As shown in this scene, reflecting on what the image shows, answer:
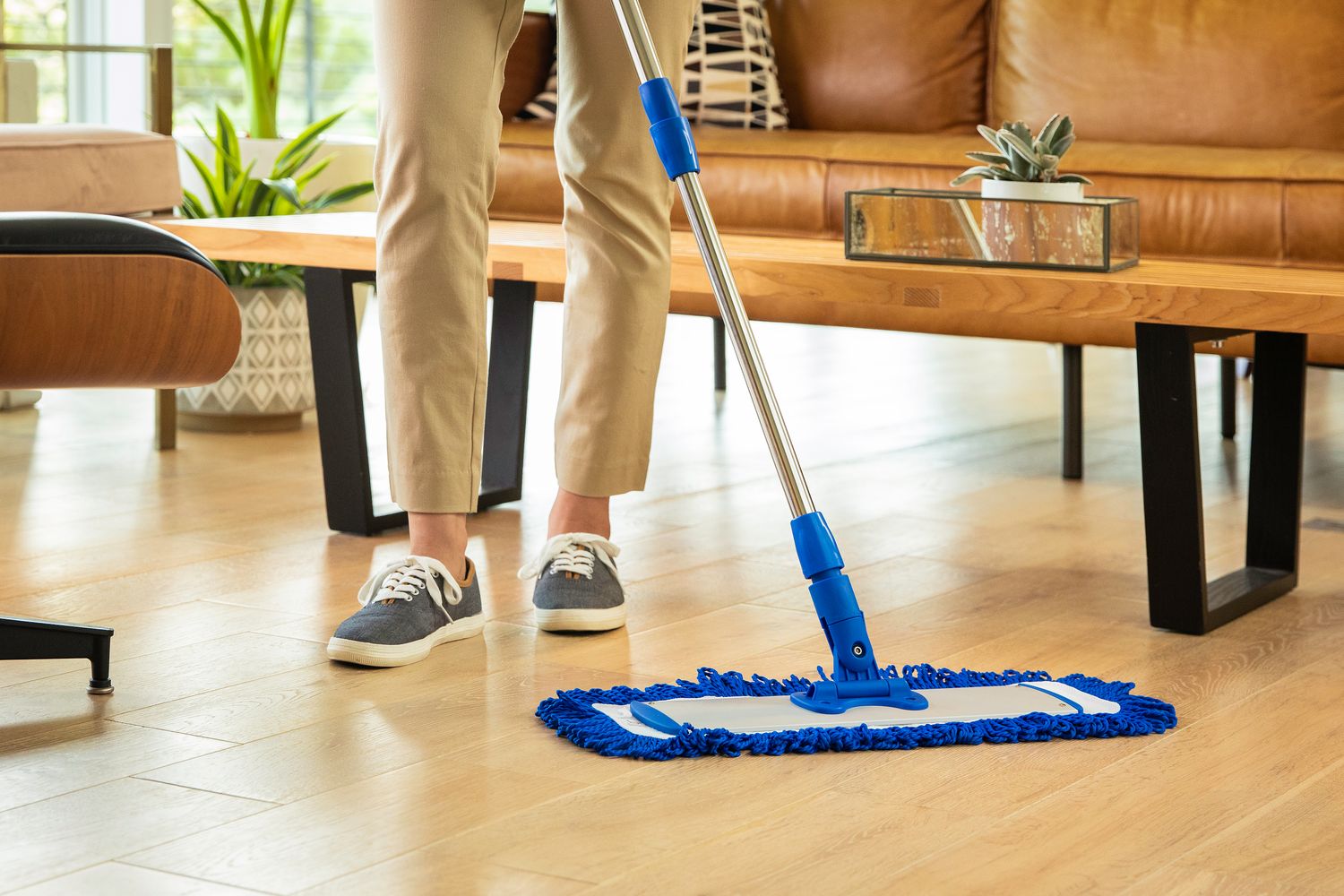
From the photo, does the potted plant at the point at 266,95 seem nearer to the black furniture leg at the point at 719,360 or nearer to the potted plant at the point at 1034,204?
the black furniture leg at the point at 719,360

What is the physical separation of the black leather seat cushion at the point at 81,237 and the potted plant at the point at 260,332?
1.43m

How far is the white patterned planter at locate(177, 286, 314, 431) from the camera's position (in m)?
2.76

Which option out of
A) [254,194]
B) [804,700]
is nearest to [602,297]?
[804,700]

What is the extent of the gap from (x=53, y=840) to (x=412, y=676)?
0.44 meters

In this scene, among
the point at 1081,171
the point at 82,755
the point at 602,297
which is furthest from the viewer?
the point at 1081,171

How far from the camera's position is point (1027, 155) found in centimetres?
185

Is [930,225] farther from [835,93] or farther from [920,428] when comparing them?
[835,93]

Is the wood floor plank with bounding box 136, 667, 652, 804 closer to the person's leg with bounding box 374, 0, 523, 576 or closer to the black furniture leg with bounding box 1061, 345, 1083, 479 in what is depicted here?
the person's leg with bounding box 374, 0, 523, 576

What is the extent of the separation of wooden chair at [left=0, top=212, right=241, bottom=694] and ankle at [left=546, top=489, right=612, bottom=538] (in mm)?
469

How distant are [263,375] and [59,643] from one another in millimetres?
1423

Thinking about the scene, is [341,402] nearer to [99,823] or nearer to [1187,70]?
[99,823]

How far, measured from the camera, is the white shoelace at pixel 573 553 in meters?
1.68

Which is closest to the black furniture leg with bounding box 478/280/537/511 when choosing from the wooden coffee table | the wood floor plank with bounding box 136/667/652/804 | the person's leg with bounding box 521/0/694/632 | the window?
the wooden coffee table

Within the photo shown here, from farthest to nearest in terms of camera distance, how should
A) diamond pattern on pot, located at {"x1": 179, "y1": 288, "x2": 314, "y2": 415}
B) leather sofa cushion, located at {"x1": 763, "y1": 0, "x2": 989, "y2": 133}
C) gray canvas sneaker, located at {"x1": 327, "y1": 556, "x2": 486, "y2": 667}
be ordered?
leather sofa cushion, located at {"x1": 763, "y1": 0, "x2": 989, "y2": 133} < diamond pattern on pot, located at {"x1": 179, "y1": 288, "x2": 314, "y2": 415} < gray canvas sneaker, located at {"x1": 327, "y1": 556, "x2": 486, "y2": 667}
